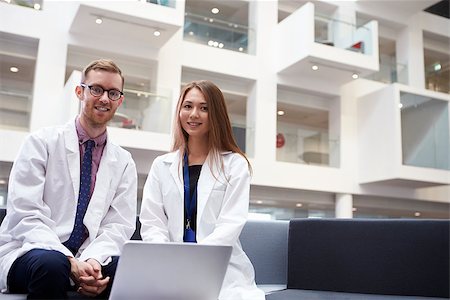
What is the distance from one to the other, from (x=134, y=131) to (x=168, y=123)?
25.2 inches

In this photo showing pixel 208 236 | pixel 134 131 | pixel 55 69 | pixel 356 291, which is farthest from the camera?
pixel 55 69

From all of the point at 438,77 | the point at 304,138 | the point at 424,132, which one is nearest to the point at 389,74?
the point at 438,77

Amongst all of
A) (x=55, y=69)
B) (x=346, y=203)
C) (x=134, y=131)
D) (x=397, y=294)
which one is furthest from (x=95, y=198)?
(x=346, y=203)

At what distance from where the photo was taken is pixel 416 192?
12.1 meters

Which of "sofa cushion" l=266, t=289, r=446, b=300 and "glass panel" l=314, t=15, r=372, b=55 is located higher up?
"glass panel" l=314, t=15, r=372, b=55

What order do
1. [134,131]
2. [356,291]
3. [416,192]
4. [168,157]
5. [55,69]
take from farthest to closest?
[416,192]
[55,69]
[134,131]
[356,291]
[168,157]

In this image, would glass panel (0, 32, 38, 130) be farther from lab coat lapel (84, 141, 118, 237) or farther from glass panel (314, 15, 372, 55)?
lab coat lapel (84, 141, 118, 237)

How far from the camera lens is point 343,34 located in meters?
10.9

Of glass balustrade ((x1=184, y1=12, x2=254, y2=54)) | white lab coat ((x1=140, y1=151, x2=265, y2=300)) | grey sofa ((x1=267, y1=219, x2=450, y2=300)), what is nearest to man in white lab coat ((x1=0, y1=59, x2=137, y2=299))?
white lab coat ((x1=140, y1=151, x2=265, y2=300))

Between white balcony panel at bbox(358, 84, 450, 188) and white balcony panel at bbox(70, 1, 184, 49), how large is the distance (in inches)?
214

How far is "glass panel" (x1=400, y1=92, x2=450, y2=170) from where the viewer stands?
35.7 feet

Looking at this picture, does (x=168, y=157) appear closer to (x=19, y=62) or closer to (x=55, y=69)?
(x=55, y=69)

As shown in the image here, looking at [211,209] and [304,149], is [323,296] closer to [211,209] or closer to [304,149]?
[211,209]

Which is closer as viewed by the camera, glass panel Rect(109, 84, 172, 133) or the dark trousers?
the dark trousers
